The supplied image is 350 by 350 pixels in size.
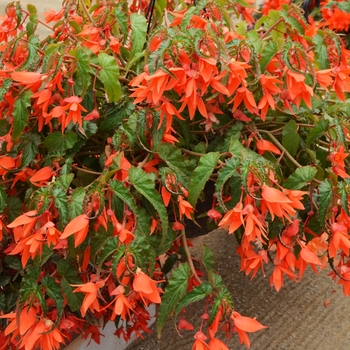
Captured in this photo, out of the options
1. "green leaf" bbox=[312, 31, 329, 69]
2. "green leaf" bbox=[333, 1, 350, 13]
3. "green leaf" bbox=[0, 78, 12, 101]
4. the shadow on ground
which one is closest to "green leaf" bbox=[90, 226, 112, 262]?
"green leaf" bbox=[0, 78, 12, 101]

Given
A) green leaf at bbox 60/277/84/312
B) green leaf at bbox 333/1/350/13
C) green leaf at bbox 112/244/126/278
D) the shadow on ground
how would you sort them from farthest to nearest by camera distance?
green leaf at bbox 333/1/350/13 < the shadow on ground < green leaf at bbox 60/277/84/312 < green leaf at bbox 112/244/126/278

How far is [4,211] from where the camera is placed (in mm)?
577

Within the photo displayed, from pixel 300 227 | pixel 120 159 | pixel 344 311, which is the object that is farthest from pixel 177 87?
pixel 344 311

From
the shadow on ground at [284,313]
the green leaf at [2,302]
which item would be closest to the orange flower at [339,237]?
the green leaf at [2,302]

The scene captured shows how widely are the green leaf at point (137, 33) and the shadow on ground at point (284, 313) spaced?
66cm

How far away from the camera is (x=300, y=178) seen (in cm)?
51

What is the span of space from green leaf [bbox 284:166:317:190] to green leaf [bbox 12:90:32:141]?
1.02 ft

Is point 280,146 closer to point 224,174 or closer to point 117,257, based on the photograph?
point 224,174

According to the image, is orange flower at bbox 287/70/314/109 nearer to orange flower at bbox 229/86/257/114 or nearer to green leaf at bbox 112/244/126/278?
orange flower at bbox 229/86/257/114

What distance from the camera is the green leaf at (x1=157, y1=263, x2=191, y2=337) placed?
0.48 meters

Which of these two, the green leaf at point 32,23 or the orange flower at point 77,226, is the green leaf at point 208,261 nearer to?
the orange flower at point 77,226

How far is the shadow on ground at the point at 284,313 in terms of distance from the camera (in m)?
1.02

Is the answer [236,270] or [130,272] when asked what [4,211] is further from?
[236,270]

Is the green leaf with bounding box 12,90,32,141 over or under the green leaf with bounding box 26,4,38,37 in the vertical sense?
under
